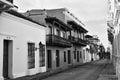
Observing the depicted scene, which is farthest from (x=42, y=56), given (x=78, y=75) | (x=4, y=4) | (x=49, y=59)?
(x=4, y=4)

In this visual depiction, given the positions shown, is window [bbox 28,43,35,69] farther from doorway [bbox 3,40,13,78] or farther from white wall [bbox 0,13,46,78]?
doorway [bbox 3,40,13,78]

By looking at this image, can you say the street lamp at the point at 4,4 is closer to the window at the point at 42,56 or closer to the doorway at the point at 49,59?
the window at the point at 42,56

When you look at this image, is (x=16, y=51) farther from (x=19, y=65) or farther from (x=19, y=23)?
(x=19, y=23)

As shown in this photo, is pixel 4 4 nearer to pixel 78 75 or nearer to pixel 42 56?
pixel 78 75

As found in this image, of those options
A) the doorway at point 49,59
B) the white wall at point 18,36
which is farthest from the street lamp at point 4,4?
the doorway at point 49,59

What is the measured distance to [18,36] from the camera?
14.2 m

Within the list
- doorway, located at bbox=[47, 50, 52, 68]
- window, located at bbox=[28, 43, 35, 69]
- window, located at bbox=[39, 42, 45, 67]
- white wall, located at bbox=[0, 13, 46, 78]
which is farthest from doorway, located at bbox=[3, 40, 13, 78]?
doorway, located at bbox=[47, 50, 52, 68]

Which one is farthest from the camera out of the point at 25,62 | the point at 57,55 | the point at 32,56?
the point at 57,55

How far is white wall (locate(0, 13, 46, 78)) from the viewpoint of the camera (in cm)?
1244

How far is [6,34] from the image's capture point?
1251 centimetres

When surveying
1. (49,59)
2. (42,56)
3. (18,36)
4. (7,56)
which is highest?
(18,36)

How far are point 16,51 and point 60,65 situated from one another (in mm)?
13269

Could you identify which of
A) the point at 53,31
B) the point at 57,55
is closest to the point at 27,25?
the point at 53,31

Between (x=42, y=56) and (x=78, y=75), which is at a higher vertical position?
(x=42, y=56)
